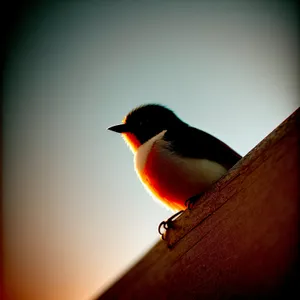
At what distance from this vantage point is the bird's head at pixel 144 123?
3.49 m

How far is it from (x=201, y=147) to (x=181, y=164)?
225mm

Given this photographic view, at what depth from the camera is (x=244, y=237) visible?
5.08 ft

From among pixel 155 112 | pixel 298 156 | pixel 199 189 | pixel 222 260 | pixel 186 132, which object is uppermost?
pixel 155 112

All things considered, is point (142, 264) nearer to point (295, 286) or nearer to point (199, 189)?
point (199, 189)

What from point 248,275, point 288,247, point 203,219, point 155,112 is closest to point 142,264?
point 203,219

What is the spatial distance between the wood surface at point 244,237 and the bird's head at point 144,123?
5.03 feet

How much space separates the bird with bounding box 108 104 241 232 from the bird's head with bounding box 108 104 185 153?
11.4 inches

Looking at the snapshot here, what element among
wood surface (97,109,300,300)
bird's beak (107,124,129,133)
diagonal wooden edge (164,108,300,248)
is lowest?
wood surface (97,109,300,300)

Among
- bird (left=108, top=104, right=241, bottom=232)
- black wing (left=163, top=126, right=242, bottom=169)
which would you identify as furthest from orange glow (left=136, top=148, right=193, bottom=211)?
black wing (left=163, top=126, right=242, bottom=169)

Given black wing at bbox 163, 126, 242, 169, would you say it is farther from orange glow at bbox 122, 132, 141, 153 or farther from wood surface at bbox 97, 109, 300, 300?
wood surface at bbox 97, 109, 300, 300

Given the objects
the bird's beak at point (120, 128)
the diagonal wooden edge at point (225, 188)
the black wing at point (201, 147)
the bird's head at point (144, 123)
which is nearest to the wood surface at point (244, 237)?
the diagonal wooden edge at point (225, 188)

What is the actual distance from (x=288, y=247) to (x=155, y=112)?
241cm

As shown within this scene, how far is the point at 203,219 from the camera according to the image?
179cm

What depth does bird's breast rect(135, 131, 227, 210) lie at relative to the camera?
104 inches
